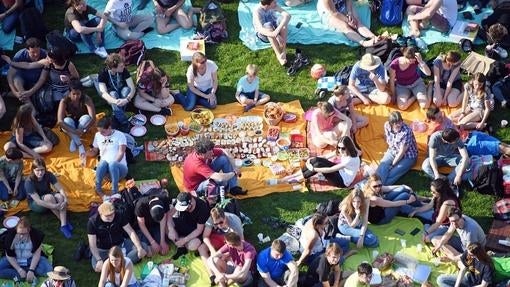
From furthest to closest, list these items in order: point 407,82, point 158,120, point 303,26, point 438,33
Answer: point 303,26, point 438,33, point 407,82, point 158,120

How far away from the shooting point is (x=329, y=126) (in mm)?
17688

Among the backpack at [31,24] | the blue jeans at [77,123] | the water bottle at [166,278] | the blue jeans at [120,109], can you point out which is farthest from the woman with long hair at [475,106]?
the backpack at [31,24]

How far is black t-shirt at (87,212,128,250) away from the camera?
15125mm

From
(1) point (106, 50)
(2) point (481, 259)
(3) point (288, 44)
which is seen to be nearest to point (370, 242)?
(2) point (481, 259)

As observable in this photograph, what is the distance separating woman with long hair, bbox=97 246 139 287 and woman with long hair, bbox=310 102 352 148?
4.87 m

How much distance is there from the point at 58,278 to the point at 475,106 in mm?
8806

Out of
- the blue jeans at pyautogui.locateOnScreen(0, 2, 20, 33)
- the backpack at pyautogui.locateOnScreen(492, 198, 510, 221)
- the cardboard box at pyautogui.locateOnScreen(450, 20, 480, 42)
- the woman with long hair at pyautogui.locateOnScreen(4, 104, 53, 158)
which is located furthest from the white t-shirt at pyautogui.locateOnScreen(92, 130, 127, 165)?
the cardboard box at pyautogui.locateOnScreen(450, 20, 480, 42)

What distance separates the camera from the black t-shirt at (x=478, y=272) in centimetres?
1461

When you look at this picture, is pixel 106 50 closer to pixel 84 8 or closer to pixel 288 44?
pixel 84 8

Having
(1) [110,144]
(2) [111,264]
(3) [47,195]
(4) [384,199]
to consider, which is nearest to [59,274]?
(2) [111,264]

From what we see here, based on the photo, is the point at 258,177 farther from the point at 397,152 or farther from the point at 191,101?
the point at 397,152

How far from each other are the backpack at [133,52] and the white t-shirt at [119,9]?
66cm

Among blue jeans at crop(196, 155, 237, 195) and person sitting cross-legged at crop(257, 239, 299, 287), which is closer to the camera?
person sitting cross-legged at crop(257, 239, 299, 287)

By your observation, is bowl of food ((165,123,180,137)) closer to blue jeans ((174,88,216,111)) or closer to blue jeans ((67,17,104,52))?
blue jeans ((174,88,216,111))
